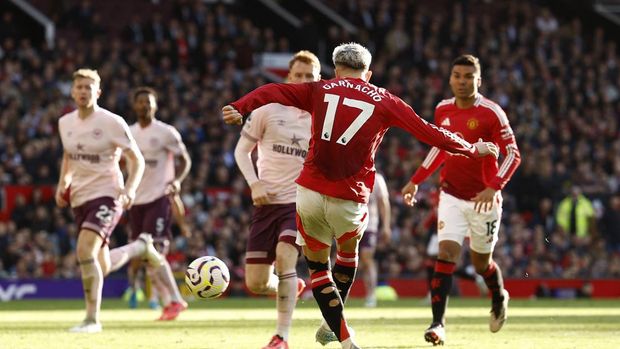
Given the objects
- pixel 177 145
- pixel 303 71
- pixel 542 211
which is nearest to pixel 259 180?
pixel 303 71

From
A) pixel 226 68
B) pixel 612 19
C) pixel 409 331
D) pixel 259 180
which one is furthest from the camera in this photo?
pixel 612 19

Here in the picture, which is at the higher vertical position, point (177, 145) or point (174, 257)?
point (177, 145)

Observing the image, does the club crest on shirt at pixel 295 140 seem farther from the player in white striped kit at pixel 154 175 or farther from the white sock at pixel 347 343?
the player in white striped kit at pixel 154 175

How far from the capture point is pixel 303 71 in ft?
37.9

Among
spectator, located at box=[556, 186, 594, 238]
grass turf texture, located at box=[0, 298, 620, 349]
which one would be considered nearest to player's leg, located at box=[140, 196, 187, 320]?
grass turf texture, located at box=[0, 298, 620, 349]

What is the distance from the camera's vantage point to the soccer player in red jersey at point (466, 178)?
40.3 ft

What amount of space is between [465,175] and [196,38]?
19819 mm

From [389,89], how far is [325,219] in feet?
71.7

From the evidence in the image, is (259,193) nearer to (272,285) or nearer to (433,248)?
(272,285)

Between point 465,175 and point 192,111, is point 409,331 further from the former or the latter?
point 192,111

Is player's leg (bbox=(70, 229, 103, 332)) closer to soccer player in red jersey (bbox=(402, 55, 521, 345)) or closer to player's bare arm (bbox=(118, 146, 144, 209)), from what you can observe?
player's bare arm (bbox=(118, 146, 144, 209))

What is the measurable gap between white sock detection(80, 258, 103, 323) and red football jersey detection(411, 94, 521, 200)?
331 centimetres

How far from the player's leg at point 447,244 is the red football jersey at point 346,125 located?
2.64 metres

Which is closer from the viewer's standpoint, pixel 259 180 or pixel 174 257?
pixel 259 180
